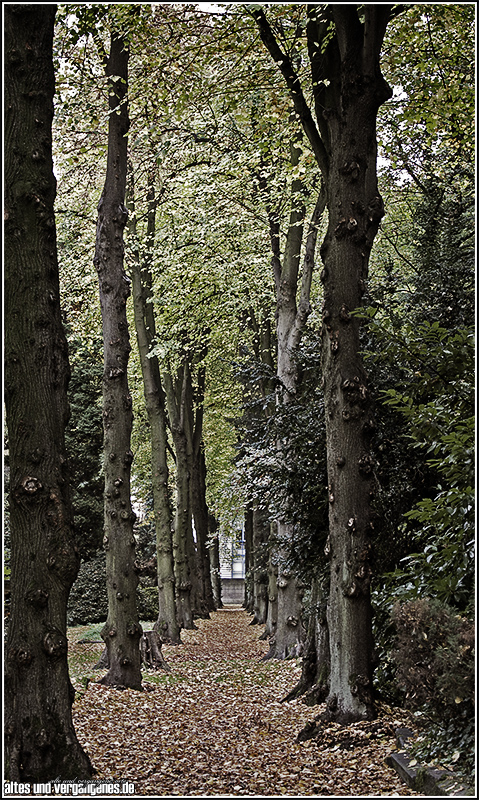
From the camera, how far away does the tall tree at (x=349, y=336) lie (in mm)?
7648

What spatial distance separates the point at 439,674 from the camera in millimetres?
5266

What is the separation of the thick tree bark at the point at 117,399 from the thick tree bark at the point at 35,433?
535cm

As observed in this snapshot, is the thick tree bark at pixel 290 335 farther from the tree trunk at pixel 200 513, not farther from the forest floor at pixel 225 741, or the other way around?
the tree trunk at pixel 200 513

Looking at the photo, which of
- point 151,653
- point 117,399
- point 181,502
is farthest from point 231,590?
point 117,399

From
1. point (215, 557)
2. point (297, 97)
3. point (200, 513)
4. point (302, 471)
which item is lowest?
point (215, 557)

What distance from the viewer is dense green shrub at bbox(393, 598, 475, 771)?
504cm

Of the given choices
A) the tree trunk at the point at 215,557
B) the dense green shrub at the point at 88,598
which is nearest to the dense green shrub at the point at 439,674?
the dense green shrub at the point at 88,598

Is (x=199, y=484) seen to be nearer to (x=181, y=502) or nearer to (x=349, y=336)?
(x=181, y=502)

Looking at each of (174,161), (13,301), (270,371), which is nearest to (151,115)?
(270,371)

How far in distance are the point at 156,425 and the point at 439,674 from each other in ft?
39.8

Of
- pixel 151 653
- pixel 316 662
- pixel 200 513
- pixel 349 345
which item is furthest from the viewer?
pixel 200 513

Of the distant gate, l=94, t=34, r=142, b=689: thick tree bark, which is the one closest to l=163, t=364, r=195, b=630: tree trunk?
l=94, t=34, r=142, b=689: thick tree bark

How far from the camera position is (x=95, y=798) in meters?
5.41

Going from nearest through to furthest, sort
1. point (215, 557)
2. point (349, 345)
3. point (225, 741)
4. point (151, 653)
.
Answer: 1. point (225, 741)
2. point (349, 345)
3. point (151, 653)
4. point (215, 557)
